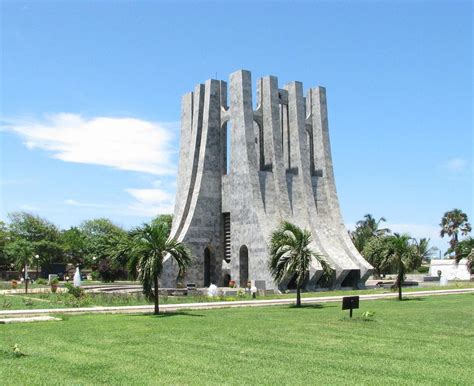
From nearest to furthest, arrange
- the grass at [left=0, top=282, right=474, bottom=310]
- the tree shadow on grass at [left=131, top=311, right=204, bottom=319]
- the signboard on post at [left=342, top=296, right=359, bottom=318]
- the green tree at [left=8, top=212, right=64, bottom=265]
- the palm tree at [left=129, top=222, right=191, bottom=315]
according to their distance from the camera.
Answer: the signboard on post at [left=342, top=296, right=359, bottom=318] → the tree shadow on grass at [left=131, top=311, right=204, bottom=319] → the palm tree at [left=129, top=222, right=191, bottom=315] → the grass at [left=0, top=282, right=474, bottom=310] → the green tree at [left=8, top=212, right=64, bottom=265]

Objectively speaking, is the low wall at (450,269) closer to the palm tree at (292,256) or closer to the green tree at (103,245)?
the green tree at (103,245)

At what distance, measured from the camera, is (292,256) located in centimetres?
2712

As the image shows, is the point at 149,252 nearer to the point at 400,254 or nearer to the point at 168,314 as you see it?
the point at 168,314

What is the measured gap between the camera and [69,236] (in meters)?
85.6

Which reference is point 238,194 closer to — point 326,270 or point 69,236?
point 326,270

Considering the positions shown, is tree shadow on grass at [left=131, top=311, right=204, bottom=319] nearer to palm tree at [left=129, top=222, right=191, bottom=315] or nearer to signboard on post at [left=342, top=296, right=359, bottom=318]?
palm tree at [left=129, top=222, right=191, bottom=315]

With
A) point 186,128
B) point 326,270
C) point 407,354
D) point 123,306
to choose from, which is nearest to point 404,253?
point 326,270

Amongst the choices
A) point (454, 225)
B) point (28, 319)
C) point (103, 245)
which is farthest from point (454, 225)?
point (28, 319)

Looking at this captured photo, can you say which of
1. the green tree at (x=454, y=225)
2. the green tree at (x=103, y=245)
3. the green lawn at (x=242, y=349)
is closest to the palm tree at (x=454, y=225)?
the green tree at (x=454, y=225)

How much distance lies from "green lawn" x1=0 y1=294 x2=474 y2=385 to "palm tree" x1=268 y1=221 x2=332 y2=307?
500cm

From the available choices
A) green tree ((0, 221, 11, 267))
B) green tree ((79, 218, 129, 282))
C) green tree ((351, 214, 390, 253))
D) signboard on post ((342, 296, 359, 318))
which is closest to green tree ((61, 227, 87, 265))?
green tree ((79, 218, 129, 282))

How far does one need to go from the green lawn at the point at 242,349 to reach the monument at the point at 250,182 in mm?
22275

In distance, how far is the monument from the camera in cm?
4431

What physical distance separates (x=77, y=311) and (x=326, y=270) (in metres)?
10.9
